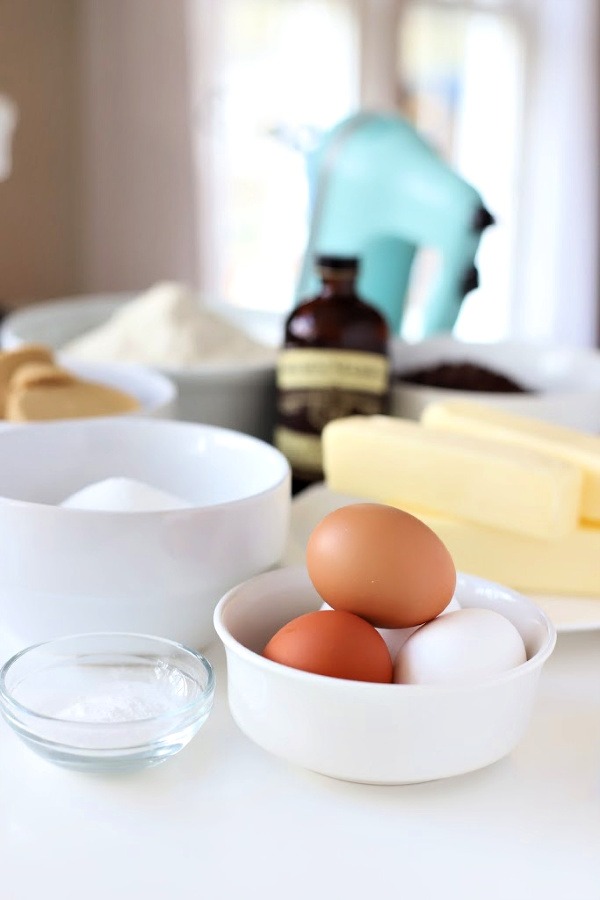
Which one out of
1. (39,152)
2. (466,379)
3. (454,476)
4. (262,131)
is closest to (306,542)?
(454,476)

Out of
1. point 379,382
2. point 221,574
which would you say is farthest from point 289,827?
point 379,382

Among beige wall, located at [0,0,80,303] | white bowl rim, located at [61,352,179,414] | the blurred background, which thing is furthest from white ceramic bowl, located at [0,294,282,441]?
beige wall, located at [0,0,80,303]

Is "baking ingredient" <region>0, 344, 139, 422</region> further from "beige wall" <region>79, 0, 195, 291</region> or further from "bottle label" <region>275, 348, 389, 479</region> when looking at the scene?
"beige wall" <region>79, 0, 195, 291</region>

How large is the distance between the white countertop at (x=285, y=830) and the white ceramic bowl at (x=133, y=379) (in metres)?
0.38

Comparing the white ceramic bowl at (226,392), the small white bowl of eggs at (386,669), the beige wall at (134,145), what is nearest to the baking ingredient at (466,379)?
the white ceramic bowl at (226,392)

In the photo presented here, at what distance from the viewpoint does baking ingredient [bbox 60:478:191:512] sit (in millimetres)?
538

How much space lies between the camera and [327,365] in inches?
33.6

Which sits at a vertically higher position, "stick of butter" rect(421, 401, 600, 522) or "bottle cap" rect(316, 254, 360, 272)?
"bottle cap" rect(316, 254, 360, 272)

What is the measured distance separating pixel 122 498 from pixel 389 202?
75 centimetres

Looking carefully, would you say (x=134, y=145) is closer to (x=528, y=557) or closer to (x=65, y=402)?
(x=65, y=402)

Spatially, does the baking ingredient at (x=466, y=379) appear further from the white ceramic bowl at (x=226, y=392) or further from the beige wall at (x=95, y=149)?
the beige wall at (x=95, y=149)

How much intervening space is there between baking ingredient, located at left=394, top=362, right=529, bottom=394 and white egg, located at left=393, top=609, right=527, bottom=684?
20.1 inches

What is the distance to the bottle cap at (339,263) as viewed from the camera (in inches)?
33.3

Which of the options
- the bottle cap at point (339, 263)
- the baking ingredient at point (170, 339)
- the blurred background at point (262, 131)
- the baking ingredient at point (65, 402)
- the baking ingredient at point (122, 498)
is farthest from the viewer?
the blurred background at point (262, 131)
